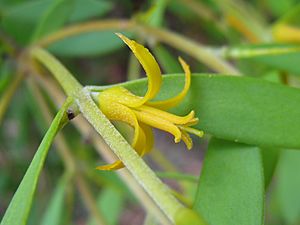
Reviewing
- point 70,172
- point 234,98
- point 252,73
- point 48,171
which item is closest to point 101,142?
point 70,172

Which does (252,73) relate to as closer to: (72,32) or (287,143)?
(72,32)

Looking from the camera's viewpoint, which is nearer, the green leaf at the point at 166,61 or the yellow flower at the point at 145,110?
the yellow flower at the point at 145,110

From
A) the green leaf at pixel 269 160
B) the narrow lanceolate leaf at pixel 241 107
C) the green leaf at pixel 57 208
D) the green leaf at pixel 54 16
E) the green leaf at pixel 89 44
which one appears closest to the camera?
the narrow lanceolate leaf at pixel 241 107

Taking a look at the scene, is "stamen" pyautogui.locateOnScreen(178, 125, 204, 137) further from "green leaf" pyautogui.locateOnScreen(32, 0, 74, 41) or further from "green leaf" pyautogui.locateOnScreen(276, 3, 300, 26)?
"green leaf" pyautogui.locateOnScreen(276, 3, 300, 26)

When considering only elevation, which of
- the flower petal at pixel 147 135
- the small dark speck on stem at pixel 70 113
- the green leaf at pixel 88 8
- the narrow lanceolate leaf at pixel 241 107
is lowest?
the narrow lanceolate leaf at pixel 241 107

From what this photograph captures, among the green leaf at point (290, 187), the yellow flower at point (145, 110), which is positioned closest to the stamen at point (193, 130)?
the yellow flower at point (145, 110)

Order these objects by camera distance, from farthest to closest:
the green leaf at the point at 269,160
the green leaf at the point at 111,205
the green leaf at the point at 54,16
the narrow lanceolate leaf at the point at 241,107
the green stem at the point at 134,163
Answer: the green leaf at the point at 111,205
the green leaf at the point at 54,16
the green leaf at the point at 269,160
the narrow lanceolate leaf at the point at 241,107
the green stem at the point at 134,163

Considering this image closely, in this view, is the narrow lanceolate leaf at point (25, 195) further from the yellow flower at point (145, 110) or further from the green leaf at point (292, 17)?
the green leaf at point (292, 17)

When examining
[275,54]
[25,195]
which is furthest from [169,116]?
[275,54]
